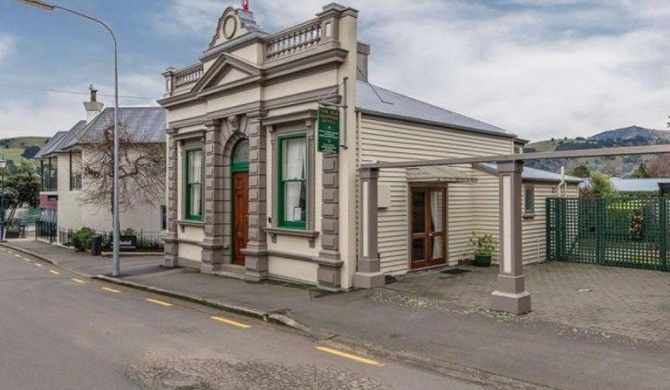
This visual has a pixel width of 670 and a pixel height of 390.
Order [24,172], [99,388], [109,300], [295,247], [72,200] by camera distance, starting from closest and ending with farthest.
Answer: [99,388] → [109,300] → [295,247] → [72,200] → [24,172]

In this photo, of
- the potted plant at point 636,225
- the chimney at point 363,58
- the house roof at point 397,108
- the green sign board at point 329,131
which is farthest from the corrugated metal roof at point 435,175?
the chimney at point 363,58

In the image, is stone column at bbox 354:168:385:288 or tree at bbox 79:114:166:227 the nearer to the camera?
stone column at bbox 354:168:385:288

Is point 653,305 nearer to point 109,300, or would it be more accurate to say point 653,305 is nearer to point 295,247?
point 295,247

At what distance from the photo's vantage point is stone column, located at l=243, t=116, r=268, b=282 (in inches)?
543

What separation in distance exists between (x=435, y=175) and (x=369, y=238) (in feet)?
9.46

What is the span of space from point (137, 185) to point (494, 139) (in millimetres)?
17689

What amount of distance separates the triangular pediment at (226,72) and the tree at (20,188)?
3901 cm

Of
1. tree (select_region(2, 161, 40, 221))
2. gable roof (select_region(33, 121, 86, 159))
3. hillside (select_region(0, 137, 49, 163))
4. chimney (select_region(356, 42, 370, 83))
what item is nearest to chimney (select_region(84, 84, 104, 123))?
gable roof (select_region(33, 121, 86, 159))

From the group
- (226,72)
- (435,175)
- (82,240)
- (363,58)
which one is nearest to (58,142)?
(82,240)

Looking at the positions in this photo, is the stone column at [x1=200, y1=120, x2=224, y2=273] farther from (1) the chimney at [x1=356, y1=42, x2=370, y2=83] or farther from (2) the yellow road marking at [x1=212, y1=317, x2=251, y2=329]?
(2) the yellow road marking at [x1=212, y1=317, x2=251, y2=329]

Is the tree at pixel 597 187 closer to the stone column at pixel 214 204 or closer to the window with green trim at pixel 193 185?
the window with green trim at pixel 193 185

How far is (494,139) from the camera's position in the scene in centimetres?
1698

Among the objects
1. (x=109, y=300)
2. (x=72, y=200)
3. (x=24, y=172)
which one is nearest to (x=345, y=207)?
(x=109, y=300)

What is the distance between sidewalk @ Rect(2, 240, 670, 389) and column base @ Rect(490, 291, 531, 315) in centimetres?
21
